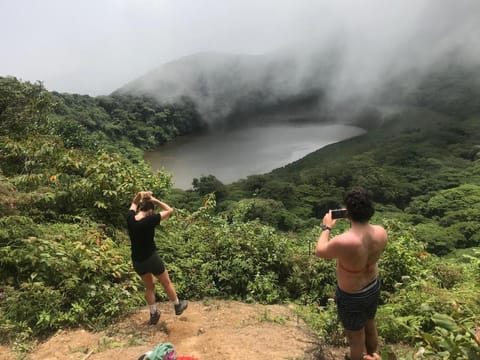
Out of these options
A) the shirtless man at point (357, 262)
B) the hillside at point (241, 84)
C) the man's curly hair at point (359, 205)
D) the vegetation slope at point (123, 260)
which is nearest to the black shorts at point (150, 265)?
the vegetation slope at point (123, 260)

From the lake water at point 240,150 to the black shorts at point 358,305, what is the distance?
173 feet

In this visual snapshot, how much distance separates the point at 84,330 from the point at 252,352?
214cm

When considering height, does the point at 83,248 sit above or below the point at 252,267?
above

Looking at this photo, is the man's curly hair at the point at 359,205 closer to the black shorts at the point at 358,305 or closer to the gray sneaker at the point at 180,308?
the black shorts at the point at 358,305

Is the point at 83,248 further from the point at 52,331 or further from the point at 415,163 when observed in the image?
the point at 415,163

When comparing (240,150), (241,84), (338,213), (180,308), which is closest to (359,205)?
(338,213)

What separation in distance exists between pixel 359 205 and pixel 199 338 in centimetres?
257

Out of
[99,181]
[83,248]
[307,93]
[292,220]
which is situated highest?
[307,93]

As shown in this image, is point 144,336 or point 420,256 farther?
point 420,256

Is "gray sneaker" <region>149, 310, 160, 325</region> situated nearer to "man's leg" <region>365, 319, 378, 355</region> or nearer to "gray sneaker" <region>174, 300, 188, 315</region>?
"gray sneaker" <region>174, 300, 188, 315</region>

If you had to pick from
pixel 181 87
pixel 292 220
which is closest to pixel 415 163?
pixel 292 220

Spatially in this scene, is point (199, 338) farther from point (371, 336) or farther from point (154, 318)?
point (371, 336)

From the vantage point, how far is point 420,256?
688 centimetres

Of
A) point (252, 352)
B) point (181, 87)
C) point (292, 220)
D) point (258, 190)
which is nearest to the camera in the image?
point (252, 352)
